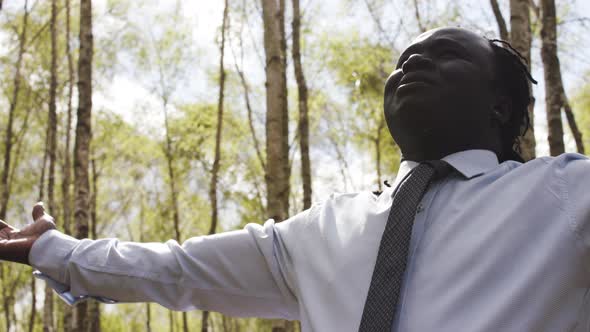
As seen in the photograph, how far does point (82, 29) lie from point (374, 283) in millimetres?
5679

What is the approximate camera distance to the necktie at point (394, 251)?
1.25 m

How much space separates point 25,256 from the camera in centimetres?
138

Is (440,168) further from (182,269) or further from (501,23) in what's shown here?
(501,23)


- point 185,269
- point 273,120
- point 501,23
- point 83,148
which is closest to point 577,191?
point 185,269

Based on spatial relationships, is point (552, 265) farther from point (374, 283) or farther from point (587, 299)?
point (374, 283)

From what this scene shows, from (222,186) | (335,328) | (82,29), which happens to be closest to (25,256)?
(335,328)

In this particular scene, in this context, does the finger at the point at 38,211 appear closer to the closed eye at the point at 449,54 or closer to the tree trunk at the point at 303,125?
the closed eye at the point at 449,54

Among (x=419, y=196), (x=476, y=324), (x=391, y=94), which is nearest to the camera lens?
(x=476, y=324)

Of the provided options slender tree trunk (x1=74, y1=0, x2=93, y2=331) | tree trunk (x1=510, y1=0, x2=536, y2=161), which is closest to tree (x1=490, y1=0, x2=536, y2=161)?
tree trunk (x1=510, y1=0, x2=536, y2=161)

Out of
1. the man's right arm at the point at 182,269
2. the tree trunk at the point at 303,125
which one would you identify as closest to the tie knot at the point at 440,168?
the man's right arm at the point at 182,269

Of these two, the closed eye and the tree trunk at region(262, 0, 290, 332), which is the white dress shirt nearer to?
the closed eye

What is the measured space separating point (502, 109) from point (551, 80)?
3350mm

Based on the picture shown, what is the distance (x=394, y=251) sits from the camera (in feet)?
4.33

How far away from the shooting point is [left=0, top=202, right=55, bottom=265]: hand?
1.38 meters
